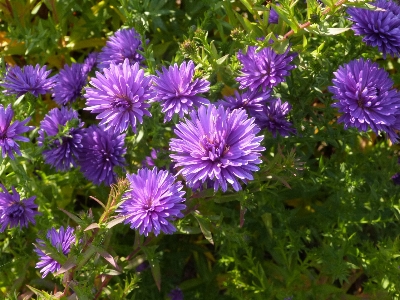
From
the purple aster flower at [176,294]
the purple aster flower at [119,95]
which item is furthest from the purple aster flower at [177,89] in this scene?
the purple aster flower at [176,294]

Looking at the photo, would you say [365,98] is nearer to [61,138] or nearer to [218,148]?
[218,148]

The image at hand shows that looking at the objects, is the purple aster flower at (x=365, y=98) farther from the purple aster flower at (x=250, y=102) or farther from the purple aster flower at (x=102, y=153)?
the purple aster flower at (x=102, y=153)

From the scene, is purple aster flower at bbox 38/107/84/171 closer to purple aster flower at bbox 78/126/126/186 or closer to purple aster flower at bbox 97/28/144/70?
purple aster flower at bbox 78/126/126/186

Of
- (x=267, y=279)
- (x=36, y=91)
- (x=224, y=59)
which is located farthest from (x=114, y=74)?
(x=267, y=279)

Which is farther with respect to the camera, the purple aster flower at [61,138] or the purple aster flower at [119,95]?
the purple aster flower at [61,138]

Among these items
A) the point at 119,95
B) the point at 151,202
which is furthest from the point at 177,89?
the point at 151,202

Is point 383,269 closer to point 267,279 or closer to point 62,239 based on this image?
point 267,279
